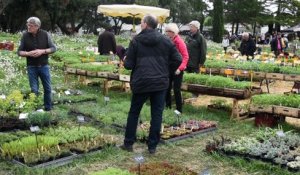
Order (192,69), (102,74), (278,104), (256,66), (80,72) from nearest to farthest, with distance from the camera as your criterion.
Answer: (278,104) < (192,69) < (102,74) < (80,72) < (256,66)

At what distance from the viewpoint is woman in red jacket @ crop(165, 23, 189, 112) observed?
768 cm

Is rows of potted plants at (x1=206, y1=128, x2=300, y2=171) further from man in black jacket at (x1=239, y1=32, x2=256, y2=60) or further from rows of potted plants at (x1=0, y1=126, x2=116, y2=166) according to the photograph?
man in black jacket at (x1=239, y1=32, x2=256, y2=60)

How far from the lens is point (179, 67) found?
25.9 ft

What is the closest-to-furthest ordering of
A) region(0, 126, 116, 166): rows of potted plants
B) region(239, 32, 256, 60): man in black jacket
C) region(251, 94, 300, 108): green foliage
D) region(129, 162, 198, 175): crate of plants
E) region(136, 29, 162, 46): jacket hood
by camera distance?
region(129, 162, 198, 175): crate of plants → region(0, 126, 116, 166): rows of potted plants → region(136, 29, 162, 46): jacket hood → region(251, 94, 300, 108): green foliage → region(239, 32, 256, 60): man in black jacket

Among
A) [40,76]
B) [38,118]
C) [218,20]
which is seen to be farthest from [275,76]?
[218,20]

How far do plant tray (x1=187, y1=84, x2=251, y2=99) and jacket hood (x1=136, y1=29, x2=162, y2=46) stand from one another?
3.18 metres

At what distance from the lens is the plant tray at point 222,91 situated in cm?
846

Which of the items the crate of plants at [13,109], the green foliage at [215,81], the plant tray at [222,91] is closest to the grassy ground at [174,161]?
the crate of plants at [13,109]

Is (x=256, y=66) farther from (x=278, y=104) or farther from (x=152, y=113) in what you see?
(x=152, y=113)

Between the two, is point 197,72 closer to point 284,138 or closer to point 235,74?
point 235,74

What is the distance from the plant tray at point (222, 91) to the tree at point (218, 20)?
84.9 feet

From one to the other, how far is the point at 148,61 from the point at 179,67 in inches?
85.6

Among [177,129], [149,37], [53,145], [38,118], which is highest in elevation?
[149,37]

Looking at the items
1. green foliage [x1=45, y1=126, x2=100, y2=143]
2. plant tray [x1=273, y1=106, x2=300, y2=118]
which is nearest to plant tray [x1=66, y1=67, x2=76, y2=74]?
green foliage [x1=45, y1=126, x2=100, y2=143]
